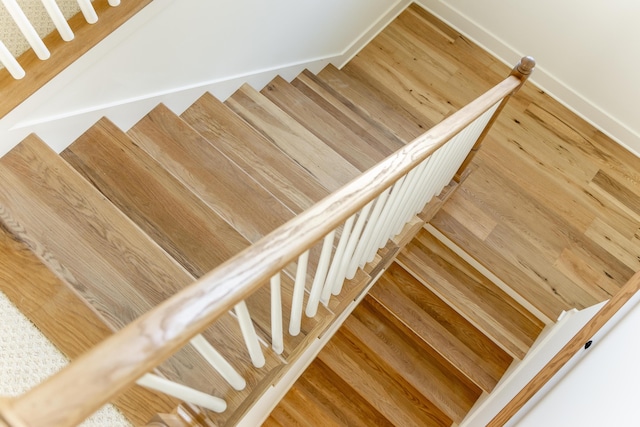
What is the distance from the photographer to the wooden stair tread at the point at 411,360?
292 centimetres

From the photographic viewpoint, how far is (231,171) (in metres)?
2.05

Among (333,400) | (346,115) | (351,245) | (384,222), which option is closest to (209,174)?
(384,222)

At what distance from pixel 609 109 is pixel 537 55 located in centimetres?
58

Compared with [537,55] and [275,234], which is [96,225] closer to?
[275,234]

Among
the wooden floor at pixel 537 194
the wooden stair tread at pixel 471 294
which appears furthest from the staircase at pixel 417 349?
the wooden floor at pixel 537 194

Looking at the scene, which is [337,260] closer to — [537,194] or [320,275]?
[320,275]

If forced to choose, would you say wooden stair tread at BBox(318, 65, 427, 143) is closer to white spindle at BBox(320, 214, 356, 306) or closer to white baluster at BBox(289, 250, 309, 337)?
white spindle at BBox(320, 214, 356, 306)

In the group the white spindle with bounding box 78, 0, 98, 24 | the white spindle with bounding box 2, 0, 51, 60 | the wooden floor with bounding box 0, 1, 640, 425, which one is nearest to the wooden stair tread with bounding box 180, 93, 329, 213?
the wooden floor with bounding box 0, 1, 640, 425

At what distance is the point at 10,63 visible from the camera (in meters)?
1.47

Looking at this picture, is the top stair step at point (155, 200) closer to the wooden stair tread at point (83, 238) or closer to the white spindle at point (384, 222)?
the wooden stair tread at point (83, 238)

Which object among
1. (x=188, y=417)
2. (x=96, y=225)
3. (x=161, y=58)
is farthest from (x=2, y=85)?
(x=188, y=417)

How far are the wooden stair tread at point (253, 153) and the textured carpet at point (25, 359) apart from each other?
1083 millimetres

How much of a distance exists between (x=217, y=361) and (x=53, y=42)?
3.81ft

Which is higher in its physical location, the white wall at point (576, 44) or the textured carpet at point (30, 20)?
the textured carpet at point (30, 20)
